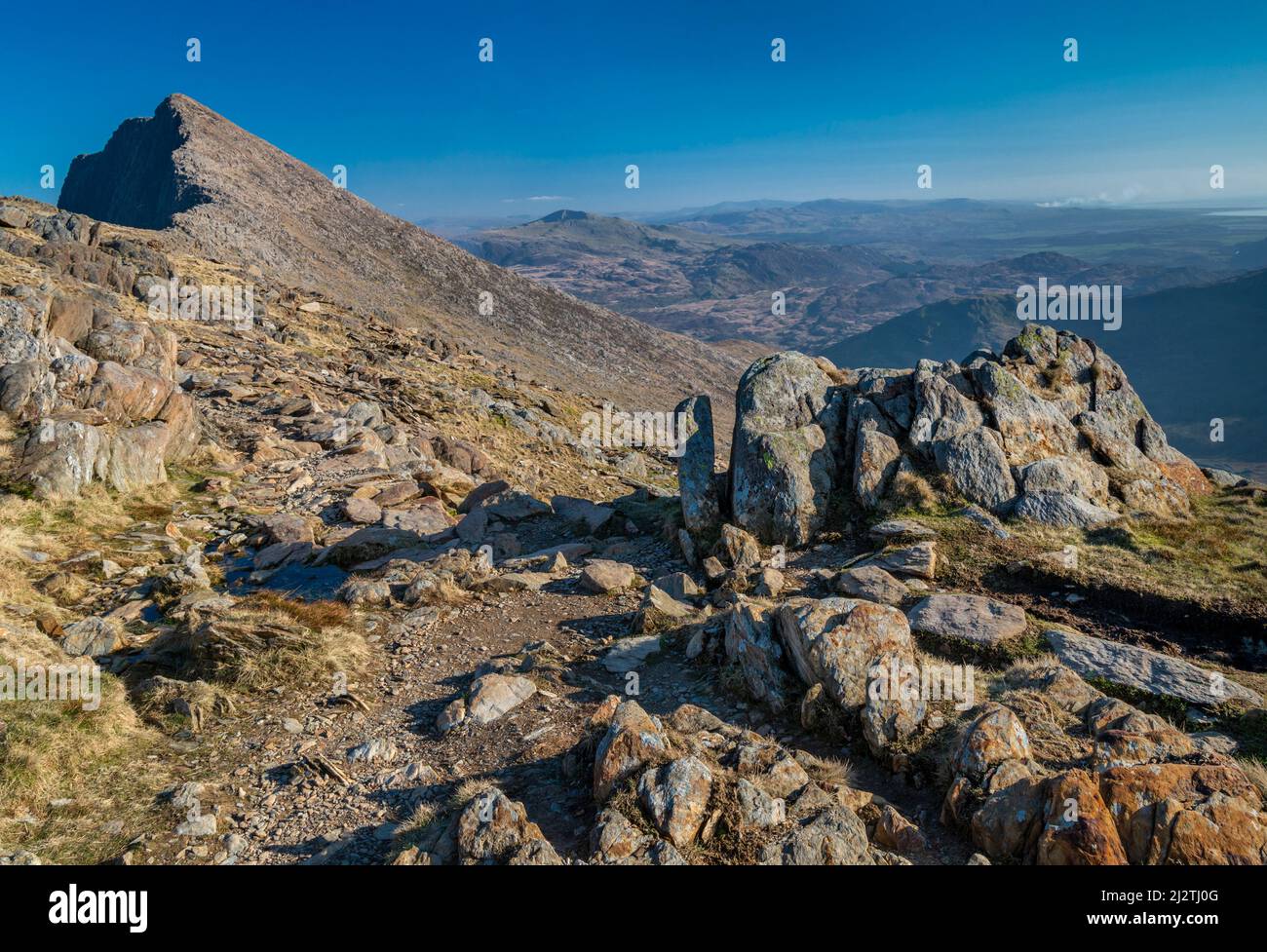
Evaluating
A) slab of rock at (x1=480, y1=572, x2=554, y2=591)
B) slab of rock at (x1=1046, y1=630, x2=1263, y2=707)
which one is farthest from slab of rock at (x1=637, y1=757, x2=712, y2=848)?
slab of rock at (x1=480, y1=572, x2=554, y2=591)

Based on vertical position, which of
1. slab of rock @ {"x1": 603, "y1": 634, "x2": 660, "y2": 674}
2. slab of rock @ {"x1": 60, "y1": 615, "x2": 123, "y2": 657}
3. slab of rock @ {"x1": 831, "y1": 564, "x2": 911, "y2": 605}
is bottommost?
slab of rock @ {"x1": 603, "y1": 634, "x2": 660, "y2": 674}

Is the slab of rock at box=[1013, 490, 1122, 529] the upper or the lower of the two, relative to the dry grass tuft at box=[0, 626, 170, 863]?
upper

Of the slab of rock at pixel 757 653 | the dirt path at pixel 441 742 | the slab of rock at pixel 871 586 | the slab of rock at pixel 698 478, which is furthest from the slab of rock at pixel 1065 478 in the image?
the dirt path at pixel 441 742

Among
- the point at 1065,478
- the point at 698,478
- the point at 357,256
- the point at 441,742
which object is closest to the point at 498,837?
the point at 441,742

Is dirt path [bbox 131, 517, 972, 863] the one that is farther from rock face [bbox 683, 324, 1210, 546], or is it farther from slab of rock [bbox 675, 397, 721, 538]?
rock face [bbox 683, 324, 1210, 546]

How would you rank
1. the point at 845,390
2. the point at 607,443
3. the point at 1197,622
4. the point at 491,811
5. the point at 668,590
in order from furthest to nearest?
1. the point at 607,443
2. the point at 845,390
3. the point at 668,590
4. the point at 1197,622
5. the point at 491,811
